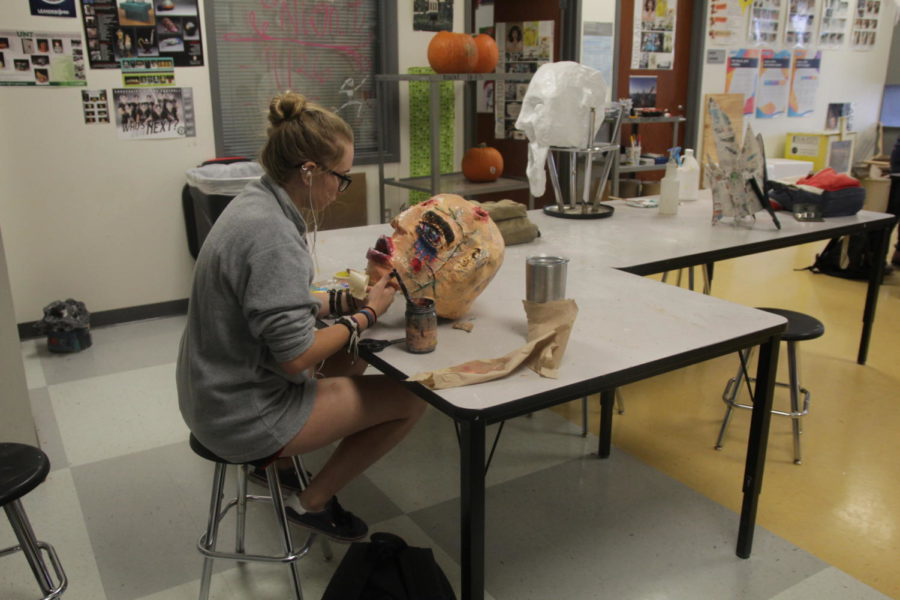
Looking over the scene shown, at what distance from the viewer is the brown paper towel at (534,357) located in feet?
4.85

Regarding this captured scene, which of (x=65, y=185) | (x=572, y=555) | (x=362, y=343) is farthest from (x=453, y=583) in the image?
(x=65, y=185)

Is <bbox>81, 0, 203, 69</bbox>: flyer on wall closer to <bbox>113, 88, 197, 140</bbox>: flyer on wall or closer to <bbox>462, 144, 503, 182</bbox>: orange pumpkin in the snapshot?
<bbox>113, 88, 197, 140</bbox>: flyer on wall

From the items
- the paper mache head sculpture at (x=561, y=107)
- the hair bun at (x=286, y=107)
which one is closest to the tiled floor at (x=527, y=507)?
the paper mache head sculpture at (x=561, y=107)

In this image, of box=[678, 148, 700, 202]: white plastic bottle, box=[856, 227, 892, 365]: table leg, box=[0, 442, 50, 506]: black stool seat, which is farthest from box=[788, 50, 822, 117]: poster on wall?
box=[0, 442, 50, 506]: black stool seat

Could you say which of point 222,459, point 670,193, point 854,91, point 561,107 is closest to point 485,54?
point 561,107

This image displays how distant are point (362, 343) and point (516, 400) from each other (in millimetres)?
461

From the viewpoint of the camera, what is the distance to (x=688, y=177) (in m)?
3.51

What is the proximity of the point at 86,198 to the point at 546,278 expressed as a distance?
2.97 meters

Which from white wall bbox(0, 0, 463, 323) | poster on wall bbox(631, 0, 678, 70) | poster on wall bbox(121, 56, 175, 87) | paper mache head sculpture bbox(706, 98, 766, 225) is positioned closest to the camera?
paper mache head sculpture bbox(706, 98, 766, 225)

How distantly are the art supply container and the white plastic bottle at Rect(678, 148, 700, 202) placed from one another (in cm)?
189

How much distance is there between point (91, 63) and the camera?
143 inches

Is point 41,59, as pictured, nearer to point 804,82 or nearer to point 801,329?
point 801,329

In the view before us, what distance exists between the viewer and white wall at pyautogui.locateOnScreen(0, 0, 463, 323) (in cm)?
356

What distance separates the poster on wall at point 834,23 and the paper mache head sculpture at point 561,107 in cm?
487
